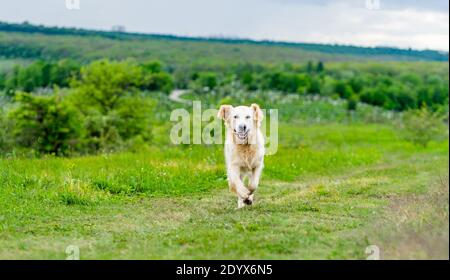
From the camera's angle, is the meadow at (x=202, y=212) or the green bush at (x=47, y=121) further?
the green bush at (x=47, y=121)

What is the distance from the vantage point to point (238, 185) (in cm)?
1243

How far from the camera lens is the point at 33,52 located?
3625 inches

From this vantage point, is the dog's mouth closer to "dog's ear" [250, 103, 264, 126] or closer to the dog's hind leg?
"dog's ear" [250, 103, 264, 126]

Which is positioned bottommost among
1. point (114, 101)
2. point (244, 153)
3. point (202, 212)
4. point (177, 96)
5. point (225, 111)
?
point (202, 212)

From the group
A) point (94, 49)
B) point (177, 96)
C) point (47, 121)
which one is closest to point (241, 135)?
point (47, 121)

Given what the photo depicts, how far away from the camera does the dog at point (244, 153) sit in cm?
1237

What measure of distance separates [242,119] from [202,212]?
6.40 ft

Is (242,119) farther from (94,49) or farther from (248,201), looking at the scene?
(94,49)

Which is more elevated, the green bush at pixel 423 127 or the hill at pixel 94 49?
the hill at pixel 94 49

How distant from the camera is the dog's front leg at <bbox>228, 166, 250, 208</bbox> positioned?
40.4ft

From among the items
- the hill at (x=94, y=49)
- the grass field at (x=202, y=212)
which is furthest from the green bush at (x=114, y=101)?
the grass field at (x=202, y=212)

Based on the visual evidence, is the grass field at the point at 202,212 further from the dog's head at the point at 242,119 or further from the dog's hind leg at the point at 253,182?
the dog's head at the point at 242,119

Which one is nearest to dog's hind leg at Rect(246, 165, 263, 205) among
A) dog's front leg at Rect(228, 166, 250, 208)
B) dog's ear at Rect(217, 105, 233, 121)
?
dog's front leg at Rect(228, 166, 250, 208)

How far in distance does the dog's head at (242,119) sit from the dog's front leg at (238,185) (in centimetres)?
67
